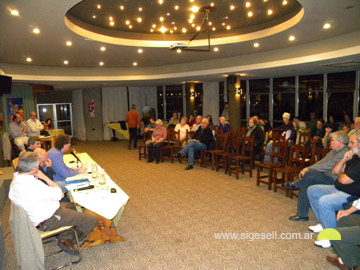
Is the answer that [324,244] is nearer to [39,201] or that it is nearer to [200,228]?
[200,228]

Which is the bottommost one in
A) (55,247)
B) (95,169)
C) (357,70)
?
(55,247)

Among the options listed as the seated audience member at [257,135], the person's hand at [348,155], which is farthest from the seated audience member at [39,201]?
the seated audience member at [257,135]

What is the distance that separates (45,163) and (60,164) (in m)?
0.20

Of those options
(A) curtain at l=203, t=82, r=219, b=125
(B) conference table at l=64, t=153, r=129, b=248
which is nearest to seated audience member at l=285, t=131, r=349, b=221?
(B) conference table at l=64, t=153, r=129, b=248

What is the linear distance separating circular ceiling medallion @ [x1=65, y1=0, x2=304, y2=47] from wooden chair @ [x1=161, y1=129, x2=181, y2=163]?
2.50 metres

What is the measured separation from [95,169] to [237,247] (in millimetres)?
2154

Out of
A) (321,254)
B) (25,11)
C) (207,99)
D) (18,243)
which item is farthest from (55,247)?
(207,99)

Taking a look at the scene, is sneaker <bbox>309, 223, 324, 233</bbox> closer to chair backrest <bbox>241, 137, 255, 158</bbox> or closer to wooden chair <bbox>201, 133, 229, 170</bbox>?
chair backrest <bbox>241, 137, 255, 158</bbox>

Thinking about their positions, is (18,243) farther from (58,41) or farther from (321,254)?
(58,41)

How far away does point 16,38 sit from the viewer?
19.9 feet

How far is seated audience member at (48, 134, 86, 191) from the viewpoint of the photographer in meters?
4.17

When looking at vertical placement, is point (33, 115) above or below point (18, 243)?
above

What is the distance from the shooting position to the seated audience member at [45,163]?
157 inches

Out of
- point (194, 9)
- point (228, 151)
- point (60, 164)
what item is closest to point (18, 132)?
point (60, 164)
